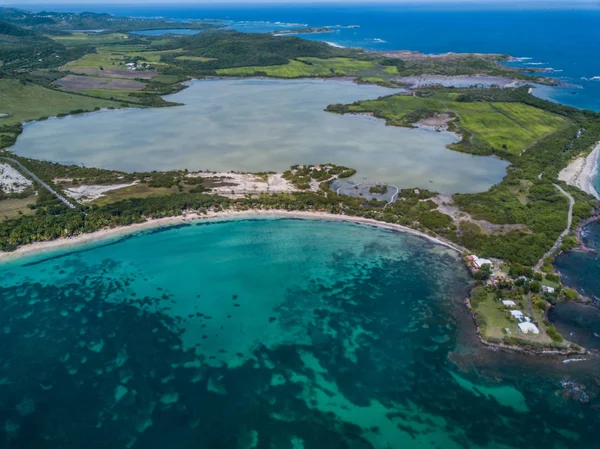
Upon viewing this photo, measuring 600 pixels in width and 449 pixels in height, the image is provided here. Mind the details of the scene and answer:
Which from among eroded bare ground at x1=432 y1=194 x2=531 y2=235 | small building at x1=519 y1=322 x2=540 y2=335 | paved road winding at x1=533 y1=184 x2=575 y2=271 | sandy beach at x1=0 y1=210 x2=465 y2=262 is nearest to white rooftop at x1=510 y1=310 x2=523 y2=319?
small building at x1=519 y1=322 x2=540 y2=335

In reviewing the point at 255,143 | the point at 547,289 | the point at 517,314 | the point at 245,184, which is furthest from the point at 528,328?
the point at 255,143

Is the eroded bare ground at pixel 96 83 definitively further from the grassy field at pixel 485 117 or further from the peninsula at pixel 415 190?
the grassy field at pixel 485 117

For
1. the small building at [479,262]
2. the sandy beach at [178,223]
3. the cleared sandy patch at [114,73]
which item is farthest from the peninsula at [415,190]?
the cleared sandy patch at [114,73]

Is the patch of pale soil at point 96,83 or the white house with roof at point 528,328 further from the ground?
the patch of pale soil at point 96,83

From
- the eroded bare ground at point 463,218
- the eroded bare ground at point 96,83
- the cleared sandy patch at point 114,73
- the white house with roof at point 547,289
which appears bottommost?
the white house with roof at point 547,289

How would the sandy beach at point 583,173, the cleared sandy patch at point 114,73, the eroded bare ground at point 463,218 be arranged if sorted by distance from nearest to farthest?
the eroded bare ground at point 463,218 < the sandy beach at point 583,173 < the cleared sandy patch at point 114,73

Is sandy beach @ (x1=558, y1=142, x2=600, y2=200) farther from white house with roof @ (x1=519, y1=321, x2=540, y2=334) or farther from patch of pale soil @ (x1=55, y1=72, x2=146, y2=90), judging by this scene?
patch of pale soil @ (x1=55, y1=72, x2=146, y2=90)

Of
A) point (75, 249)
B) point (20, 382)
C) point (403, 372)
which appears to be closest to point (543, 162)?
point (403, 372)
